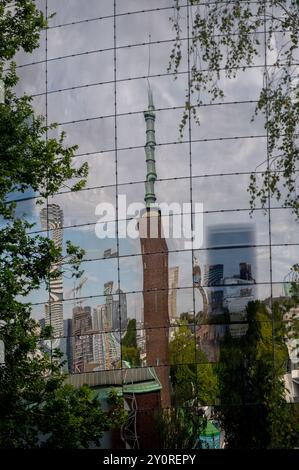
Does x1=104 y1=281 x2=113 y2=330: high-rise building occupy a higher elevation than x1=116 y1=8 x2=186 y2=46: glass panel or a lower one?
lower

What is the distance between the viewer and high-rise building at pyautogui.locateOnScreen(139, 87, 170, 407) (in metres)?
21.8

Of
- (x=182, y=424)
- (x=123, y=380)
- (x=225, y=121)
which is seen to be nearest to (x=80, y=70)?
(x=225, y=121)

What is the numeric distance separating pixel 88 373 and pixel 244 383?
3854mm

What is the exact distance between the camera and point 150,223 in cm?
2261

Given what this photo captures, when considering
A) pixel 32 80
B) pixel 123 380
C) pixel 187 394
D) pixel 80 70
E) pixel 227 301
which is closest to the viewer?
pixel 187 394

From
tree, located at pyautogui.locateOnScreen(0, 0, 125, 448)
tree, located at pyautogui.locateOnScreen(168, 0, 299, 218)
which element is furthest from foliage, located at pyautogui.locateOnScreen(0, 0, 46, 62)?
tree, located at pyautogui.locateOnScreen(168, 0, 299, 218)

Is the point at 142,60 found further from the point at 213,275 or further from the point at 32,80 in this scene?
the point at 213,275

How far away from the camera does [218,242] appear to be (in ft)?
72.1

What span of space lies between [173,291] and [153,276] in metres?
0.69

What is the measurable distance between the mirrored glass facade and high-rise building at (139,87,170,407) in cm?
3

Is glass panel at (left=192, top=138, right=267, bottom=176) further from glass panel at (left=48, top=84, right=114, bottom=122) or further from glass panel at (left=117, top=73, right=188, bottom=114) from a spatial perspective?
glass panel at (left=48, top=84, right=114, bottom=122)

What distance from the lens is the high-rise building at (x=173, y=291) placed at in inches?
865

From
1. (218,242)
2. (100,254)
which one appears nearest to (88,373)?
(100,254)

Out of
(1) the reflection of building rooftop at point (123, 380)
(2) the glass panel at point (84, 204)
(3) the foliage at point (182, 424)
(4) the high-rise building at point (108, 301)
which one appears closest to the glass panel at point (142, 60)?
(2) the glass panel at point (84, 204)
